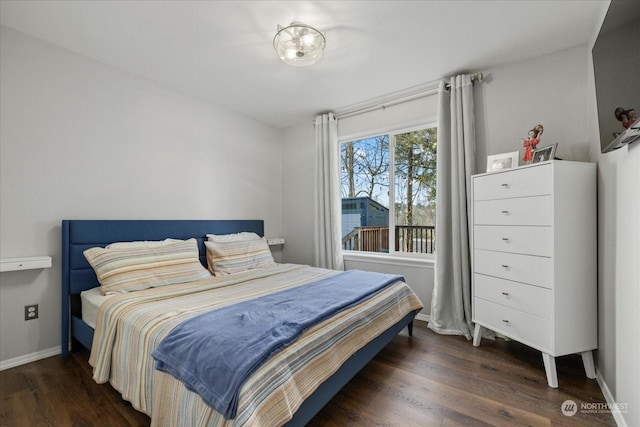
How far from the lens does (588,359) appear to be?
75.8 inches

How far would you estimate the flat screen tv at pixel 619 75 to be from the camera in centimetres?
117

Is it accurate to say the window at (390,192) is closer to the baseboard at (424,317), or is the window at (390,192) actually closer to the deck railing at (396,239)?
the deck railing at (396,239)

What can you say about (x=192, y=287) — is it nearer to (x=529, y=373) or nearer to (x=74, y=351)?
(x=74, y=351)

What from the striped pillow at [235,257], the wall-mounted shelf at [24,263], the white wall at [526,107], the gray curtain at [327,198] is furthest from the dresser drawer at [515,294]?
the wall-mounted shelf at [24,263]

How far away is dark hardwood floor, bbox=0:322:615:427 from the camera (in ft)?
5.08

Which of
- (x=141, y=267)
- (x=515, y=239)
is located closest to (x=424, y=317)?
(x=515, y=239)

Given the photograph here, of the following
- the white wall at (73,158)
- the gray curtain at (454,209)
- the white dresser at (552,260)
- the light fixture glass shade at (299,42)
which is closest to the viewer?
the white dresser at (552,260)

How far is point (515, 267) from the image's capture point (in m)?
2.11

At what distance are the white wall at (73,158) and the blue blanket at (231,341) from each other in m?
1.70

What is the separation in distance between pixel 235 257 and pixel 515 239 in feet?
8.28

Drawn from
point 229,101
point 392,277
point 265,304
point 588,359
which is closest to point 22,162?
point 229,101

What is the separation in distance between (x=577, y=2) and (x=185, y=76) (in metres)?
3.17

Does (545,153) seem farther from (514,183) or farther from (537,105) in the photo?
(537,105)

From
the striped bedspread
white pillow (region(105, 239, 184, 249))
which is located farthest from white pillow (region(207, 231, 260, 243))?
the striped bedspread
